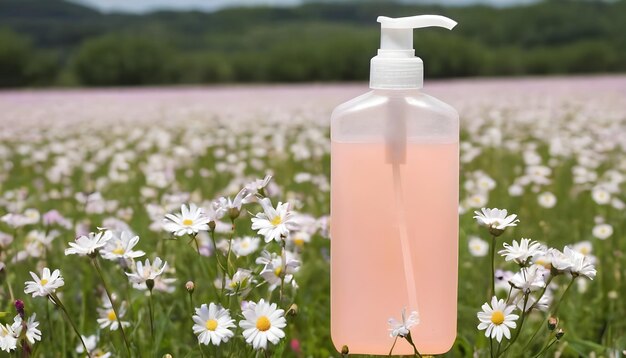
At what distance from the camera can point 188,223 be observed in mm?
1487

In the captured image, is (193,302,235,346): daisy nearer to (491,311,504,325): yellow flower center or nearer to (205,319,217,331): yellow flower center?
(205,319,217,331): yellow flower center

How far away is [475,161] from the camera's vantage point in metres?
5.02

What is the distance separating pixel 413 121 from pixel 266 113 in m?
7.42

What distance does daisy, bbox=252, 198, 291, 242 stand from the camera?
141cm

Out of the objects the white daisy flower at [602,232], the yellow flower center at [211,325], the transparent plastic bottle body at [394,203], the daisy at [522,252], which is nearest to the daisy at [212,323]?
the yellow flower center at [211,325]

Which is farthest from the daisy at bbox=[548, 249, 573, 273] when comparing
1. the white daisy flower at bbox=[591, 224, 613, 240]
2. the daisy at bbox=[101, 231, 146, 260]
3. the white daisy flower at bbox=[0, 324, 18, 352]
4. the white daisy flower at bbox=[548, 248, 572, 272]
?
the white daisy flower at bbox=[591, 224, 613, 240]

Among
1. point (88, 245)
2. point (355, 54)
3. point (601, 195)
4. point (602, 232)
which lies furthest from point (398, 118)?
point (355, 54)

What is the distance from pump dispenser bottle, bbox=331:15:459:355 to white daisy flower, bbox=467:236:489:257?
1.20 meters

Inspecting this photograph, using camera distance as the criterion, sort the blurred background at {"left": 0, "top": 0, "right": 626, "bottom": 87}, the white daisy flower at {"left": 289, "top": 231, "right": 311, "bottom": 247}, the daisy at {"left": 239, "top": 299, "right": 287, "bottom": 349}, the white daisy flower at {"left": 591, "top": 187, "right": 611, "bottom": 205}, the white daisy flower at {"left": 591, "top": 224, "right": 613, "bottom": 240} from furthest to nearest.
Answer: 1. the blurred background at {"left": 0, "top": 0, "right": 626, "bottom": 87}
2. the white daisy flower at {"left": 591, "top": 187, "right": 611, "bottom": 205}
3. the white daisy flower at {"left": 591, "top": 224, "right": 613, "bottom": 240}
4. the white daisy flower at {"left": 289, "top": 231, "right": 311, "bottom": 247}
5. the daisy at {"left": 239, "top": 299, "right": 287, "bottom": 349}

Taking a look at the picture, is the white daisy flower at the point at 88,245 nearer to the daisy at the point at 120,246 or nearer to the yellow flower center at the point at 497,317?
the daisy at the point at 120,246

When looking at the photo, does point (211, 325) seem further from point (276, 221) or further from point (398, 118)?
point (398, 118)

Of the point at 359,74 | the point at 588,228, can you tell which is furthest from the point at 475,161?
the point at 359,74

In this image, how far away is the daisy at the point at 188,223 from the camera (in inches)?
56.7

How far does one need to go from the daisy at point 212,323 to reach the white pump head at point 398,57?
1.64 feet
